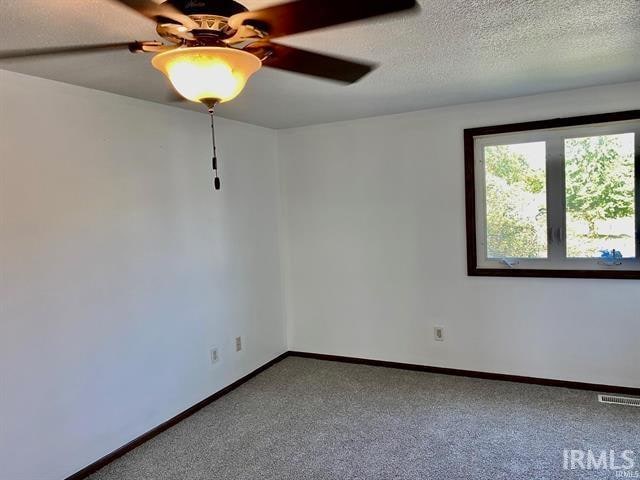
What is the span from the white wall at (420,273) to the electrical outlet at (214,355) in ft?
3.36

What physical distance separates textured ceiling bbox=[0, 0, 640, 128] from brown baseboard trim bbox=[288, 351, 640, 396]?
207cm

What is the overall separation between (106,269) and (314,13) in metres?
1.85

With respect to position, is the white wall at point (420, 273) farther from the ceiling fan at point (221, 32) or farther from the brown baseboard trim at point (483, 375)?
the ceiling fan at point (221, 32)

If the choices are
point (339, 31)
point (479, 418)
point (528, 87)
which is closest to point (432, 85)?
point (528, 87)

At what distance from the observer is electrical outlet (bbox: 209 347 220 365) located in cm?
340

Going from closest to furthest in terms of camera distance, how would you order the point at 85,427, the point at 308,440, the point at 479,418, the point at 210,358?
1. the point at 85,427
2. the point at 308,440
3. the point at 479,418
4. the point at 210,358

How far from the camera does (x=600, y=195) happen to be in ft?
10.3

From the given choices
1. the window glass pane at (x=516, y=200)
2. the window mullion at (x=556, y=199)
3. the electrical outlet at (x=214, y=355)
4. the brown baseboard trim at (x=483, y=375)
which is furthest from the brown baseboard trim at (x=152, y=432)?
the window mullion at (x=556, y=199)

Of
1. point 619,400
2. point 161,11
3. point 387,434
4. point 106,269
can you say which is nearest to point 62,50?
point 161,11

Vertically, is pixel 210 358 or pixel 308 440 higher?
pixel 210 358

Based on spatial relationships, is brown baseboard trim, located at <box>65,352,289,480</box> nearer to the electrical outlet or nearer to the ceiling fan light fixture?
the electrical outlet

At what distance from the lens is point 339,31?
182 centimetres

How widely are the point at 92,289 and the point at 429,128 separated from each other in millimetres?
2649

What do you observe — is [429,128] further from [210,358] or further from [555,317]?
[210,358]
